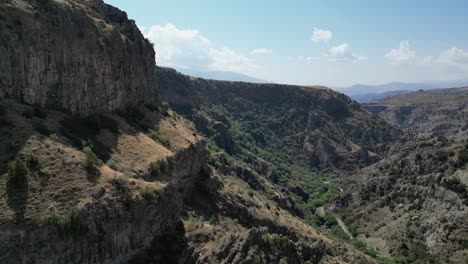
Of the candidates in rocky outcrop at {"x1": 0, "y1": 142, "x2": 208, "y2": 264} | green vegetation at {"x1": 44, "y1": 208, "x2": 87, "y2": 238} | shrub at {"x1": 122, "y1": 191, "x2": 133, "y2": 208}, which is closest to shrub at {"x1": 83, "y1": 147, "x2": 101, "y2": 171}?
rocky outcrop at {"x1": 0, "y1": 142, "x2": 208, "y2": 264}

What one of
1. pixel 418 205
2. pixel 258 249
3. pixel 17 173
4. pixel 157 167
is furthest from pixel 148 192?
pixel 418 205

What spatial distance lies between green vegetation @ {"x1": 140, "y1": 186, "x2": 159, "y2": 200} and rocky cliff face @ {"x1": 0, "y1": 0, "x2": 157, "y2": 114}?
14.4 meters

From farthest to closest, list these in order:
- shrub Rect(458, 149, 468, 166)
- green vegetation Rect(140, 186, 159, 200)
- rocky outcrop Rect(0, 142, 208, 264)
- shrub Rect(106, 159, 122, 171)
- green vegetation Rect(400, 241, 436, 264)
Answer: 1. shrub Rect(458, 149, 468, 166)
2. green vegetation Rect(400, 241, 436, 264)
3. shrub Rect(106, 159, 122, 171)
4. green vegetation Rect(140, 186, 159, 200)
5. rocky outcrop Rect(0, 142, 208, 264)

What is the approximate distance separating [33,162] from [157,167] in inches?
576

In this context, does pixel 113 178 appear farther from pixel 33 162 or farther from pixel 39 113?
pixel 39 113

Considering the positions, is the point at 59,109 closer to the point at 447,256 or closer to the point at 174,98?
the point at 447,256

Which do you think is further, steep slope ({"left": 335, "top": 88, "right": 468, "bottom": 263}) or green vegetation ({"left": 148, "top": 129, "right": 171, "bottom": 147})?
steep slope ({"left": 335, "top": 88, "right": 468, "bottom": 263})

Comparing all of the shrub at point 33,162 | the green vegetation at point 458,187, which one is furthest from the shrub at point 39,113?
the green vegetation at point 458,187

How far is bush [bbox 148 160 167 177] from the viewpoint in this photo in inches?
1802

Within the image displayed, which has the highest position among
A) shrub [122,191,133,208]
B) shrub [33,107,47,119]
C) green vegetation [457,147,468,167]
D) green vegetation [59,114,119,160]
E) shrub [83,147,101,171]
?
shrub [33,107,47,119]

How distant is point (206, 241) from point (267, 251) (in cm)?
571

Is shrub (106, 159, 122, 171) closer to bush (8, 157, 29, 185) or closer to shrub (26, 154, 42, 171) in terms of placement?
shrub (26, 154, 42, 171)

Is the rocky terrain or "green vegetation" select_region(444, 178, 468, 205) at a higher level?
the rocky terrain

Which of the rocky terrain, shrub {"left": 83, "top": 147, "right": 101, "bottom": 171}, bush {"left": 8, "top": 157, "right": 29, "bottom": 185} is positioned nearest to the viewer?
bush {"left": 8, "top": 157, "right": 29, "bottom": 185}
